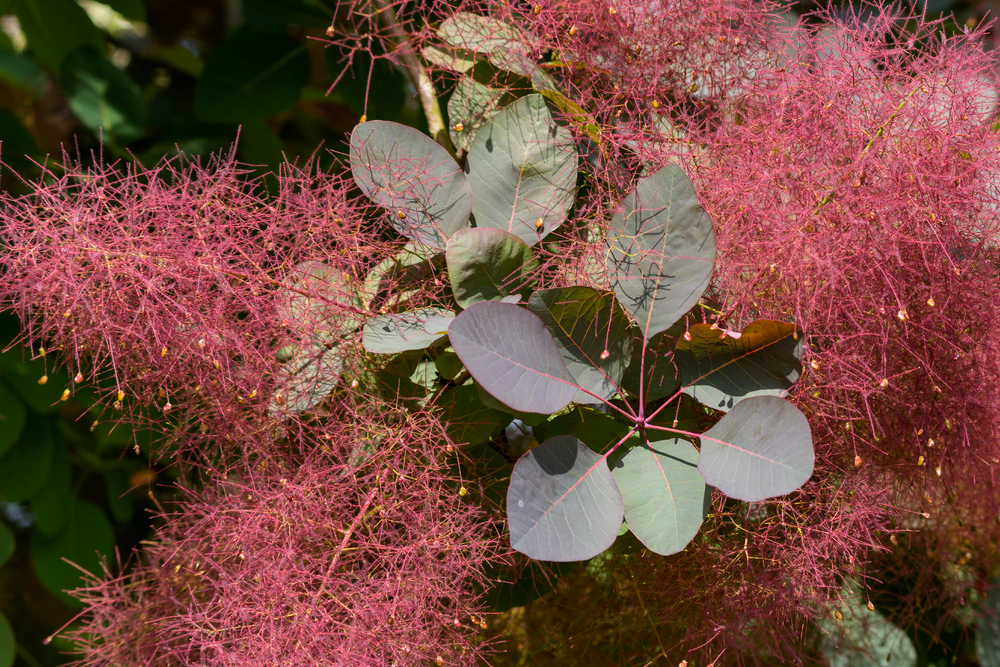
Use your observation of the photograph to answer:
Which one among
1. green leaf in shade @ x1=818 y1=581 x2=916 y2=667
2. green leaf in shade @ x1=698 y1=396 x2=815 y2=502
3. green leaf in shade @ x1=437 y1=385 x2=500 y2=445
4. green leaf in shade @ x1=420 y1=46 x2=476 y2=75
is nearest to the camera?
green leaf in shade @ x1=698 y1=396 x2=815 y2=502

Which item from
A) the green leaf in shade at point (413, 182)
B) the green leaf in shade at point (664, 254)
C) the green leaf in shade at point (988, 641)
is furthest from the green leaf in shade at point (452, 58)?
the green leaf in shade at point (988, 641)

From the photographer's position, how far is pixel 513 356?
40cm

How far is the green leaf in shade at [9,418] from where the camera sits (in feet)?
2.76

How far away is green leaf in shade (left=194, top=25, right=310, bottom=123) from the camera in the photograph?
89 cm

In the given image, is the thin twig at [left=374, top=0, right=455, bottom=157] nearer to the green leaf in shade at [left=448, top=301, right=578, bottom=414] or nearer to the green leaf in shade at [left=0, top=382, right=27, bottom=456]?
the green leaf in shade at [left=448, top=301, right=578, bottom=414]

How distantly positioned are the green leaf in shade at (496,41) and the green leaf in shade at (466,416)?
9.7 inches

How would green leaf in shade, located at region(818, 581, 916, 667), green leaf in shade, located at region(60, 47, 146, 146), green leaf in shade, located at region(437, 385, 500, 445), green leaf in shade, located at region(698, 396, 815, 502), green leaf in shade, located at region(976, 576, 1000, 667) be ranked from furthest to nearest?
1. green leaf in shade, located at region(60, 47, 146, 146)
2. green leaf in shade, located at region(976, 576, 1000, 667)
3. green leaf in shade, located at region(818, 581, 916, 667)
4. green leaf in shade, located at region(437, 385, 500, 445)
5. green leaf in shade, located at region(698, 396, 815, 502)

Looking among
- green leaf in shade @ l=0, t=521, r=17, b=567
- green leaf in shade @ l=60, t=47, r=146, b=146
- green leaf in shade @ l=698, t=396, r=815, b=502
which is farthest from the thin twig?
green leaf in shade @ l=0, t=521, r=17, b=567

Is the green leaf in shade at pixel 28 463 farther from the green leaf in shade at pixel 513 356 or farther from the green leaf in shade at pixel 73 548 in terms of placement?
the green leaf in shade at pixel 513 356

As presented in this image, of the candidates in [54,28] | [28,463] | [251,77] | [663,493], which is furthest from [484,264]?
[54,28]

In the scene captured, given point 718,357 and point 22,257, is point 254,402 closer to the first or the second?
point 22,257

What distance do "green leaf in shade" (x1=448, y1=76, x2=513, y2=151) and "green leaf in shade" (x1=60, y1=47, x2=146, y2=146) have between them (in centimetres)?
64

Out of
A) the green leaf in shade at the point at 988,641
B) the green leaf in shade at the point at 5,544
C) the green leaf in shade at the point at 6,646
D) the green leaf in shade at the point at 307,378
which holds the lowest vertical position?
the green leaf in shade at the point at 988,641

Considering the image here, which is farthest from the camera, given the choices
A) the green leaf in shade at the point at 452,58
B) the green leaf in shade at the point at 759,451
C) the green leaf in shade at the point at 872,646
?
the green leaf in shade at the point at 872,646
